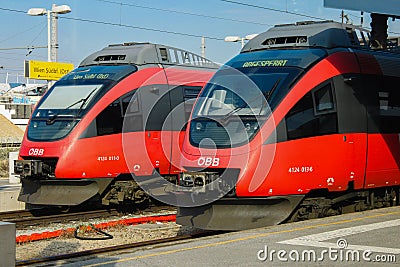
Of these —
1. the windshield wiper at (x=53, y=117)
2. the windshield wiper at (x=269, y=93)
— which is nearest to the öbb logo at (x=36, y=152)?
the windshield wiper at (x=53, y=117)

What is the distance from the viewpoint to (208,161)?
38.0ft

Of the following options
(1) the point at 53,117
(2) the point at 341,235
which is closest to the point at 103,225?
(1) the point at 53,117

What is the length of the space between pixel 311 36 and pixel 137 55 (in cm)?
456

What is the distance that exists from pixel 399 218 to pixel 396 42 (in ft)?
23.4

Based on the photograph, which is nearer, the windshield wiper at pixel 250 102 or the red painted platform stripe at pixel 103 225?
the windshield wiper at pixel 250 102

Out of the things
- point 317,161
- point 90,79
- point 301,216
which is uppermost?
point 90,79

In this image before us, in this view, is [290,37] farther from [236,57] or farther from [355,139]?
[355,139]

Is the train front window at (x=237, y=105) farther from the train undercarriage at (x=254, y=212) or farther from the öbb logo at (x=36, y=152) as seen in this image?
the öbb logo at (x=36, y=152)

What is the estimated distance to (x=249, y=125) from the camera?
1141 centimetres

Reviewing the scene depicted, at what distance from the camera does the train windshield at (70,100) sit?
47.6 ft

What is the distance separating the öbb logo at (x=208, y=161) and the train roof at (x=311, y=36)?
→ 9.06 ft

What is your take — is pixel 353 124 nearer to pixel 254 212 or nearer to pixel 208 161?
pixel 254 212

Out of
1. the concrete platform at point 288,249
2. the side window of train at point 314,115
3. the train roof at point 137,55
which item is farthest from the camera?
the train roof at point 137,55

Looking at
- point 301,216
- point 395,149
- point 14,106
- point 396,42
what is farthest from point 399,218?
point 14,106
